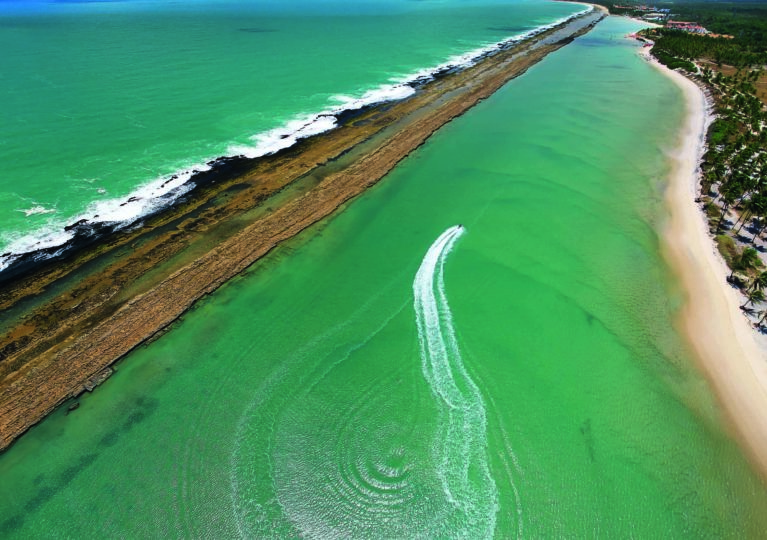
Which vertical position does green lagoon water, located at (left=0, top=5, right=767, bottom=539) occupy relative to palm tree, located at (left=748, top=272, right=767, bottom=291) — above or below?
below

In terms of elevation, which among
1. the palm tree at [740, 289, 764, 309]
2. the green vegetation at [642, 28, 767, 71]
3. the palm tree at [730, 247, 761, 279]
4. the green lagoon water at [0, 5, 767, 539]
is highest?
the green vegetation at [642, 28, 767, 71]

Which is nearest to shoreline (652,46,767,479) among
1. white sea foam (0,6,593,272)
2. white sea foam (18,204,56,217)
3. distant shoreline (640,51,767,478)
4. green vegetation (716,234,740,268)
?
distant shoreline (640,51,767,478)

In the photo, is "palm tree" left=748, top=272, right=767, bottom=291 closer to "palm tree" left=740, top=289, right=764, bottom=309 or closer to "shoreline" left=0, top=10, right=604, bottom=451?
"palm tree" left=740, top=289, right=764, bottom=309

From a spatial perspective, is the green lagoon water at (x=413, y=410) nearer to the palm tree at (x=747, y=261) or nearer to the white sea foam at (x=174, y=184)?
the palm tree at (x=747, y=261)

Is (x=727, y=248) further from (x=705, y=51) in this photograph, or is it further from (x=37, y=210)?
(x=705, y=51)

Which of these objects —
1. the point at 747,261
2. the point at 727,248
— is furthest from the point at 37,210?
the point at 727,248

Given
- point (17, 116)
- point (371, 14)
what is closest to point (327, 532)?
point (17, 116)
